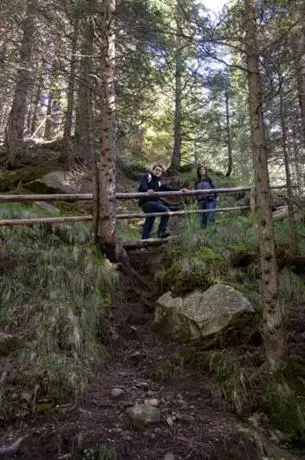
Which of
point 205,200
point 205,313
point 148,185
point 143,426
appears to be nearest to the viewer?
point 143,426

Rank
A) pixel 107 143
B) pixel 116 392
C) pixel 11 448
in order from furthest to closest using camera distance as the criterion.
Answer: pixel 107 143 → pixel 116 392 → pixel 11 448

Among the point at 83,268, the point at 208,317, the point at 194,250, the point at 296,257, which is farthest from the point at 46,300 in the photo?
the point at 296,257

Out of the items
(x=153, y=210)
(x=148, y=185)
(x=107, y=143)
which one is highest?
(x=107, y=143)

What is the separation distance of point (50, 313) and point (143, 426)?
73.6 inches

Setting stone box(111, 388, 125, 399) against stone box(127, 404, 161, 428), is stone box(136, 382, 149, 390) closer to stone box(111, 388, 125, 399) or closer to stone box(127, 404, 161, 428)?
stone box(111, 388, 125, 399)

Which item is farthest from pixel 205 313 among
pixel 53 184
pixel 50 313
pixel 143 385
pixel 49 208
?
pixel 53 184

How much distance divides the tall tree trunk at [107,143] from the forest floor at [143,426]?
2.23 meters

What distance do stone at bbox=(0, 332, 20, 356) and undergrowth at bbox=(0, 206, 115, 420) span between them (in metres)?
0.05

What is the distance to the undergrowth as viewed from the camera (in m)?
4.01

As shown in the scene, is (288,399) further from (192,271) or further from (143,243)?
(143,243)

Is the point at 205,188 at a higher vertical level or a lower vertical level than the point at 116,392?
higher

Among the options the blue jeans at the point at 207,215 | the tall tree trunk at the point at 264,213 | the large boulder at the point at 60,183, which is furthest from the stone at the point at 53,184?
the tall tree trunk at the point at 264,213

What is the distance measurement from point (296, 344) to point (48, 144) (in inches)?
445

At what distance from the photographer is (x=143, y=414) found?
3.82 metres
